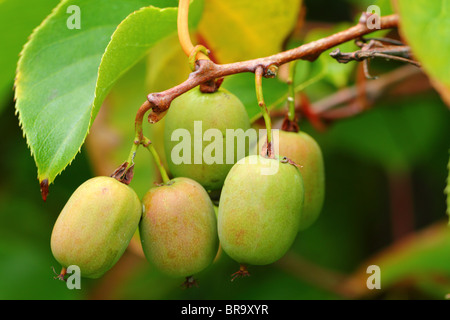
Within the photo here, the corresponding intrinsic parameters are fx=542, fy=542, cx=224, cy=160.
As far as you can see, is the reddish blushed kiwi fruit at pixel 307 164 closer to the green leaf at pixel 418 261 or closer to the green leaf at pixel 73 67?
the green leaf at pixel 73 67

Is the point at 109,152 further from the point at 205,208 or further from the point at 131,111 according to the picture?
the point at 205,208

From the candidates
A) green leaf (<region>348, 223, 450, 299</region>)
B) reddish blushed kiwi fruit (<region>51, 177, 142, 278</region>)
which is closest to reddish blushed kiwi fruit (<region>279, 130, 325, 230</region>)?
reddish blushed kiwi fruit (<region>51, 177, 142, 278</region>)

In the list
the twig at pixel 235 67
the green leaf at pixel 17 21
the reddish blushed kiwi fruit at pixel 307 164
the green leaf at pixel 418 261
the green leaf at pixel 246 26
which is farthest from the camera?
the green leaf at pixel 418 261

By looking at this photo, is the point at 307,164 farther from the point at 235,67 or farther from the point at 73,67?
the point at 73,67

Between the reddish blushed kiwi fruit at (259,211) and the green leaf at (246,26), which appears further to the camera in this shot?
the green leaf at (246,26)

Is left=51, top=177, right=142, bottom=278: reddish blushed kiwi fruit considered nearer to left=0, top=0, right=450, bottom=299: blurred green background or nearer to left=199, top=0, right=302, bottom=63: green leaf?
left=199, top=0, right=302, bottom=63: green leaf

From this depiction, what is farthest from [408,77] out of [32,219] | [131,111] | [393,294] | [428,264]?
[32,219]

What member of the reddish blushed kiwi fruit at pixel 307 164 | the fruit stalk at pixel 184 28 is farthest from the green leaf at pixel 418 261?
the fruit stalk at pixel 184 28
